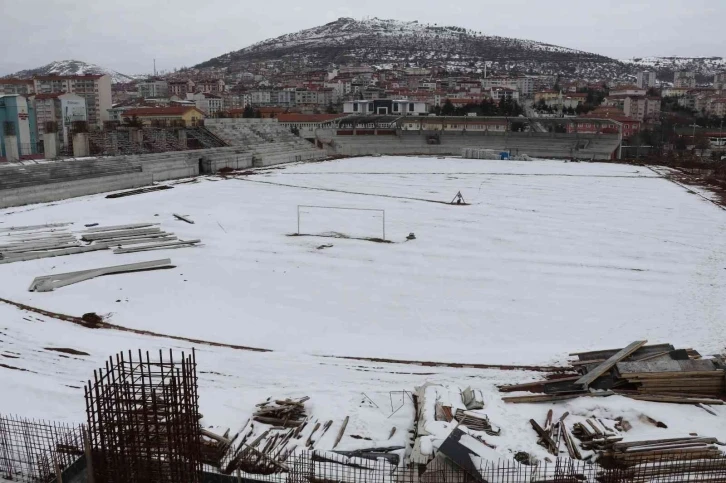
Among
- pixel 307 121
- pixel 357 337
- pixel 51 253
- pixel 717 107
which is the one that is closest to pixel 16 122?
pixel 51 253

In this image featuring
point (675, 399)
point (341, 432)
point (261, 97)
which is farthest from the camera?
point (261, 97)

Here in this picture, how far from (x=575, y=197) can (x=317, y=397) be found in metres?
23.7

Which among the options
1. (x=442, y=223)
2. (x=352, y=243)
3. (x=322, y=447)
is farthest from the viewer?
(x=442, y=223)

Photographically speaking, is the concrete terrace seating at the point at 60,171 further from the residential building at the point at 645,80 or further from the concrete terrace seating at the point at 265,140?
the residential building at the point at 645,80

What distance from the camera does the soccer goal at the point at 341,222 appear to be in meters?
20.7

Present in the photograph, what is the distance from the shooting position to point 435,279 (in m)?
15.4

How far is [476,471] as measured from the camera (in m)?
6.54

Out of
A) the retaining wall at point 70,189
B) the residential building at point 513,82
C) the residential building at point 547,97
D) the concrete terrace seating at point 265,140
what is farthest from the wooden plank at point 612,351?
the residential building at point 513,82

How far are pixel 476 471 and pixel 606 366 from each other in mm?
3779

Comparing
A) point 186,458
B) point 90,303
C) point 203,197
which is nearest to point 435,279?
point 90,303

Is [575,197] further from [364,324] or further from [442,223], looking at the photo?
[364,324]

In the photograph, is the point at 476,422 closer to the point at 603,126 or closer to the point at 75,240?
the point at 75,240

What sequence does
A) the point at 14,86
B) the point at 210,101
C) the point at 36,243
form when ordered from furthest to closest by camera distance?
the point at 210,101, the point at 14,86, the point at 36,243

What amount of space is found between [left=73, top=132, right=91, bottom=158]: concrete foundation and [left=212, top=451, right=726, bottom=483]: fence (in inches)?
1294
